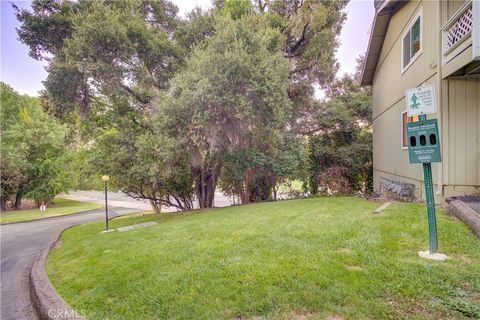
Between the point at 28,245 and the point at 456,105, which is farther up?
the point at 456,105

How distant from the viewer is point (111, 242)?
6180 mm

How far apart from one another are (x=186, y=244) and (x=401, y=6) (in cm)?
958

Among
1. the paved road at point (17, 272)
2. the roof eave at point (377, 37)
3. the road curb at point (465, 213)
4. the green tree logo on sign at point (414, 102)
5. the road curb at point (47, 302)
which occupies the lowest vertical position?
the paved road at point (17, 272)

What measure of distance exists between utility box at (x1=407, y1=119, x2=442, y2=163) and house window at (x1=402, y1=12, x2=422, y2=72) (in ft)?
15.3

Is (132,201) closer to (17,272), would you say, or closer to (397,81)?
(17,272)

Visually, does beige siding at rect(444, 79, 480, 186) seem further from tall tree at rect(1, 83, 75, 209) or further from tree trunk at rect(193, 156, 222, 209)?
tall tree at rect(1, 83, 75, 209)

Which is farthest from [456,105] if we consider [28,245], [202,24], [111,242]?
[28,245]

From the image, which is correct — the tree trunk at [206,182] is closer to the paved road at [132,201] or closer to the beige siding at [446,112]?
the paved road at [132,201]

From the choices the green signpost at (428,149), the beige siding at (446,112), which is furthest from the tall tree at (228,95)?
the green signpost at (428,149)

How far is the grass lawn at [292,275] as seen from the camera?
8.10 ft

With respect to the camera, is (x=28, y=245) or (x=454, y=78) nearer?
(x=454, y=78)

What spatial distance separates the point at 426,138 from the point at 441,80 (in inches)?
132

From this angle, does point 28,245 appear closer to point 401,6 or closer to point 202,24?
point 202,24

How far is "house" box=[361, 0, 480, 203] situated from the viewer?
511 centimetres
